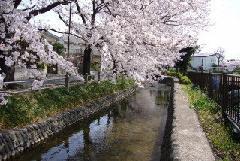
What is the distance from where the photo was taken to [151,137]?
16109mm

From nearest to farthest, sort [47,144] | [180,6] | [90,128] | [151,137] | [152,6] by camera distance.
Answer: [47,144] → [151,137] → [90,128] → [152,6] → [180,6]

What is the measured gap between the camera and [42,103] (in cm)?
1706

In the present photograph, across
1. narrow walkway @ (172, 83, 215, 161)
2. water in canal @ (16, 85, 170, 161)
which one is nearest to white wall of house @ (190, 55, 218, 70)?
water in canal @ (16, 85, 170, 161)

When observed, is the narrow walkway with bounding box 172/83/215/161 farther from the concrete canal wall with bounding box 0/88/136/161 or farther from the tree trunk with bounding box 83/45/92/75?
the tree trunk with bounding box 83/45/92/75

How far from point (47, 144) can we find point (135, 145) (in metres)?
3.08

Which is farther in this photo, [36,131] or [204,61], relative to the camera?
[204,61]

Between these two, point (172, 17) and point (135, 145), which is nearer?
point (135, 145)

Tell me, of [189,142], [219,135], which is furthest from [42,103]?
[189,142]

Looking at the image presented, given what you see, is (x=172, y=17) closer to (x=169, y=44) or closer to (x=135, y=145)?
(x=169, y=44)

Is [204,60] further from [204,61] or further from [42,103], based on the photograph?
[42,103]

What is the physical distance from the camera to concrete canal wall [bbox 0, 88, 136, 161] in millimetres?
12155

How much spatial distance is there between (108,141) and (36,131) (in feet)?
8.70

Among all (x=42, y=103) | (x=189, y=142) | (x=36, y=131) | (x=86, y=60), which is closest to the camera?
(x=189, y=142)

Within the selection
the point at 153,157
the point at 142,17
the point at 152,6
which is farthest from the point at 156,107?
the point at 153,157
